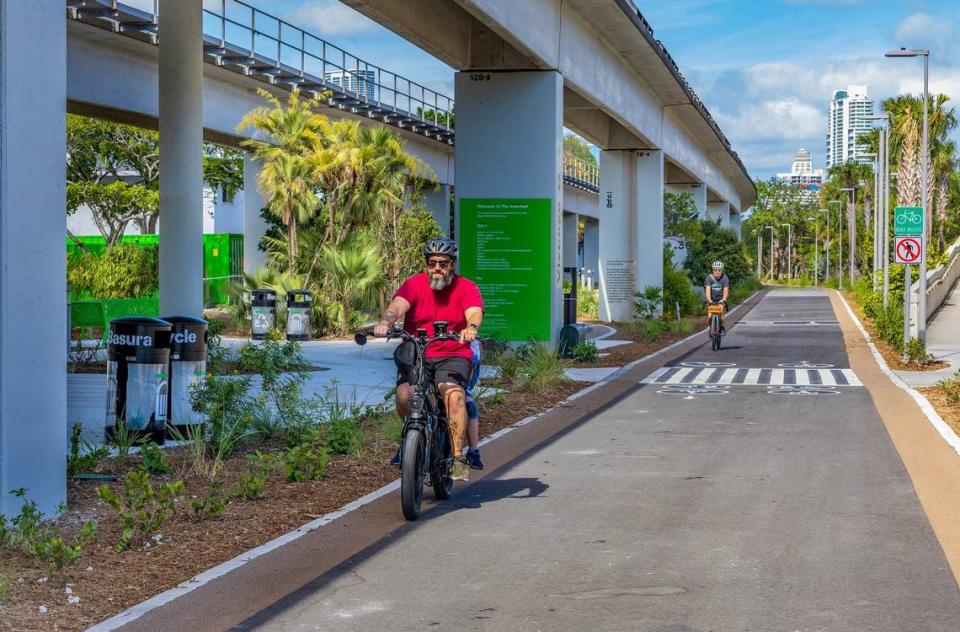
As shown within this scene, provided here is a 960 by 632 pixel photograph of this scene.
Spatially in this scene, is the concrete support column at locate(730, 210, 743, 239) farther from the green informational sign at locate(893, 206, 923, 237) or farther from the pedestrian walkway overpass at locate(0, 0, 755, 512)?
the green informational sign at locate(893, 206, 923, 237)

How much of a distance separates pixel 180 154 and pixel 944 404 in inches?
472

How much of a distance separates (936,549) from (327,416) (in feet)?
25.4

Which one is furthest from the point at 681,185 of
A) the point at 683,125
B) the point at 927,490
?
the point at 927,490

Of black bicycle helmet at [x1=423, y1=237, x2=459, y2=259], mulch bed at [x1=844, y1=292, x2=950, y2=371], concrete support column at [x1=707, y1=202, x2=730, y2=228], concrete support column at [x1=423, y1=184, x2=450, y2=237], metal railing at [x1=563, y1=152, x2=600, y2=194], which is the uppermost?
metal railing at [x1=563, y1=152, x2=600, y2=194]

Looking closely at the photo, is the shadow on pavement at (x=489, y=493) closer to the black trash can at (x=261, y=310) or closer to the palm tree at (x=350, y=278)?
the black trash can at (x=261, y=310)

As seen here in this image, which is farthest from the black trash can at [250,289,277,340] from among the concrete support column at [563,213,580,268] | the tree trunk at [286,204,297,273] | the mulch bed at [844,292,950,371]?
the concrete support column at [563,213,580,268]

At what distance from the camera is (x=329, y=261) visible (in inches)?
1155

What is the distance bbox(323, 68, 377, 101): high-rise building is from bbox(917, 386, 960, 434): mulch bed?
67.9 feet

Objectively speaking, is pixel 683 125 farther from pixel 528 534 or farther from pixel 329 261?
pixel 528 534

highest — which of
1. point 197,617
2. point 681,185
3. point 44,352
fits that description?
point 681,185

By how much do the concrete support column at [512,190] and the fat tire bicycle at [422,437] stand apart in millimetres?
13278

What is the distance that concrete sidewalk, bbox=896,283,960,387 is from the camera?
20.4 metres

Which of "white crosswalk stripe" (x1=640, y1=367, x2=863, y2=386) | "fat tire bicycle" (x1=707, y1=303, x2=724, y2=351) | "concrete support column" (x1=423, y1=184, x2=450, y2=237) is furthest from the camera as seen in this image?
"concrete support column" (x1=423, y1=184, x2=450, y2=237)

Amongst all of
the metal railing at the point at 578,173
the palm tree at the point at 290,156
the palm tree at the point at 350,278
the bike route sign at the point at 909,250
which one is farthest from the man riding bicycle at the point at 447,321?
the metal railing at the point at 578,173
